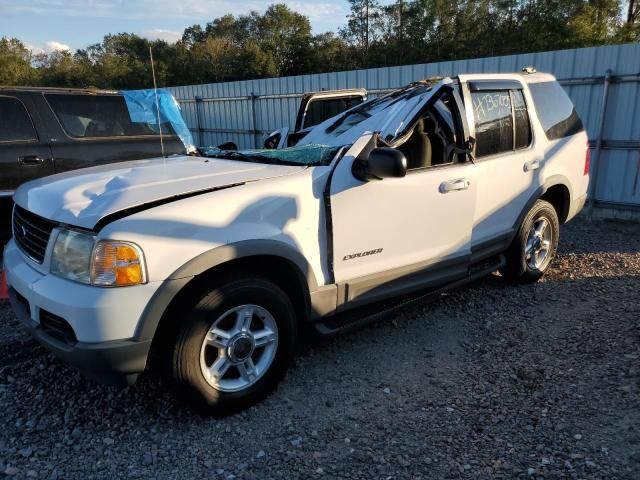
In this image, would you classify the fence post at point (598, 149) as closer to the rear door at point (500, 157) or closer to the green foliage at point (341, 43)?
the rear door at point (500, 157)

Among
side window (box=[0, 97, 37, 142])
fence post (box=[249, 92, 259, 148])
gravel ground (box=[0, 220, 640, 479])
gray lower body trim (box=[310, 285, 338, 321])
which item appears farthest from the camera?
fence post (box=[249, 92, 259, 148])

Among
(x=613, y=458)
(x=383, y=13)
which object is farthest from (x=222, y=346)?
(x=383, y=13)

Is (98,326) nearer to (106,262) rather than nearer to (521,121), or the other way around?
(106,262)

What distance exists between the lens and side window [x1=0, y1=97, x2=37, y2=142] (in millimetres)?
5484

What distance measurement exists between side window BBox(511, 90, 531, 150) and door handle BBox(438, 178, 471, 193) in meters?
0.90

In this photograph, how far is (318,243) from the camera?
309 centimetres

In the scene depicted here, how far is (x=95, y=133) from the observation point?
6.12 m

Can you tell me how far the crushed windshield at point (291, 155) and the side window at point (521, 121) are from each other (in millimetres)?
1880

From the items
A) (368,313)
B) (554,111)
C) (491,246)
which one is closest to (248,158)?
(368,313)

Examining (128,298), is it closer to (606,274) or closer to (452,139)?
(452,139)

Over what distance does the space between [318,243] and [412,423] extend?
3.88 feet

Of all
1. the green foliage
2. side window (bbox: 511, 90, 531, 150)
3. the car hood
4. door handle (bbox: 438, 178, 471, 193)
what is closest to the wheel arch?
side window (bbox: 511, 90, 531, 150)

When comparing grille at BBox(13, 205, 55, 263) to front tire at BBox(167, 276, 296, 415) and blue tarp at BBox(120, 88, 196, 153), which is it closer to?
front tire at BBox(167, 276, 296, 415)

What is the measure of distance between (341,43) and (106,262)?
52263 millimetres
